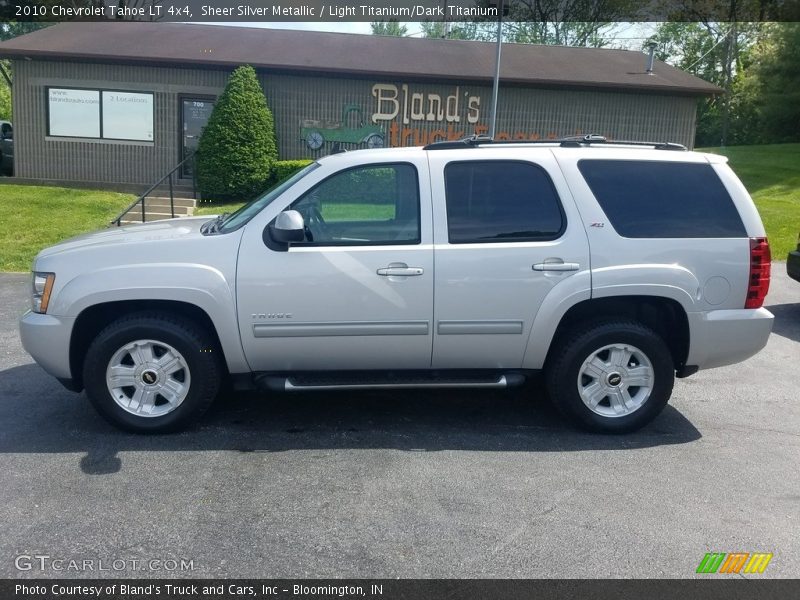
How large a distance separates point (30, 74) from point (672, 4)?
140 ft

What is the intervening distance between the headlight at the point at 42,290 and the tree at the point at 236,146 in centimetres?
1308

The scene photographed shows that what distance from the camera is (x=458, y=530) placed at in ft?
12.6

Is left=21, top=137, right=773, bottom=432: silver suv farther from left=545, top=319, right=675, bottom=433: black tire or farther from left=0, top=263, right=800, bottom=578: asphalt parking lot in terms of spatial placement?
left=0, top=263, right=800, bottom=578: asphalt parking lot

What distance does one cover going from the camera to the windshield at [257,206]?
5.12 meters

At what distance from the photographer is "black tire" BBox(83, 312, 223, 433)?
4.92m

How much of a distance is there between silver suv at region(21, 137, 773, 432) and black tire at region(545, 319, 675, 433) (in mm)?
14

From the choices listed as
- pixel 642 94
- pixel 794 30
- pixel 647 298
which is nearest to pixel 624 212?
pixel 647 298

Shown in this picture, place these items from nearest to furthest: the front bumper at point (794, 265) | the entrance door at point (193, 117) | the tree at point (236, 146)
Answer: the front bumper at point (794, 265) → the tree at point (236, 146) → the entrance door at point (193, 117)

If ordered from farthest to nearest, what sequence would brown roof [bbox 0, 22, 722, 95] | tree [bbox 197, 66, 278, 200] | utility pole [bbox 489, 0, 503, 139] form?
brown roof [bbox 0, 22, 722, 95] < tree [bbox 197, 66, 278, 200] < utility pole [bbox 489, 0, 503, 139]

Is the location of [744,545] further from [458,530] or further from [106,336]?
[106,336]

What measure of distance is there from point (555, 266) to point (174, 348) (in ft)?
8.44

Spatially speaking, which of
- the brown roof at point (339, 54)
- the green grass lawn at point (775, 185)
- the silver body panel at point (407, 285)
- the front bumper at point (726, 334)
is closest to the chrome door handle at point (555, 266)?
the silver body panel at point (407, 285)

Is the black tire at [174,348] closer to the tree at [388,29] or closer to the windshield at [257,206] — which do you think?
the windshield at [257,206]

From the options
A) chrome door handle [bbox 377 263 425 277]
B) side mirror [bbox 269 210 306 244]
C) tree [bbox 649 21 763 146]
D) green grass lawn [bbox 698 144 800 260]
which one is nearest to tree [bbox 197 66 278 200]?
green grass lawn [bbox 698 144 800 260]
